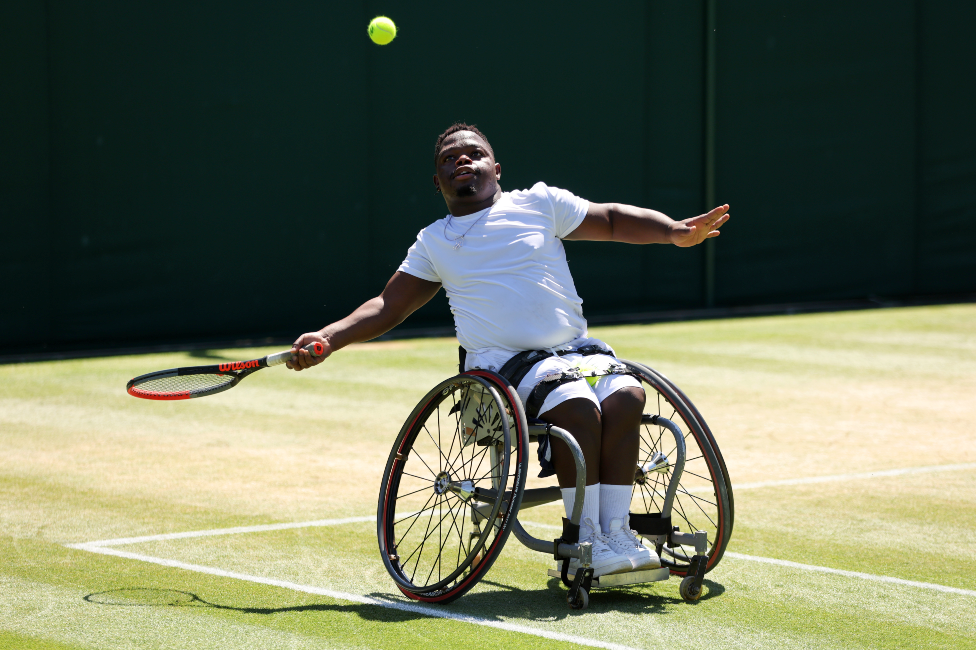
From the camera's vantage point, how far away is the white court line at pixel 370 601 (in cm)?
407

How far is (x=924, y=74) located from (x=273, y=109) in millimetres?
7775

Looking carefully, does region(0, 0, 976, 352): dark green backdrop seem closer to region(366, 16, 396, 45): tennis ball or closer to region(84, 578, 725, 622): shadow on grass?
region(366, 16, 396, 45): tennis ball

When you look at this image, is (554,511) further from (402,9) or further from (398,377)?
(402,9)

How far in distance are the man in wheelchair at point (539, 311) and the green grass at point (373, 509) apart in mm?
418

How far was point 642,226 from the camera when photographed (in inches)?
192

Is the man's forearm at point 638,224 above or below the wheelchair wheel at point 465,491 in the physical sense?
above

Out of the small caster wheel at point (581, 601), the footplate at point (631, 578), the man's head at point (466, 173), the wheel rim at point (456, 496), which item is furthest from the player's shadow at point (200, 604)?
the man's head at point (466, 173)

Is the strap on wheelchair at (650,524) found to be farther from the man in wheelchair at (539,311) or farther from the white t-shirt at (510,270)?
the white t-shirt at (510,270)

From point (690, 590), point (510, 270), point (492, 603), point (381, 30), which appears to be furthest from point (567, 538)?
point (381, 30)

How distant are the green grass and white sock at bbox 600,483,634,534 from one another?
0.94ft

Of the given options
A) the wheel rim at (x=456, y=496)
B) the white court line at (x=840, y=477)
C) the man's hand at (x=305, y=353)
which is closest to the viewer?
the wheel rim at (x=456, y=496)

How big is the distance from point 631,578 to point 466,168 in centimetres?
161

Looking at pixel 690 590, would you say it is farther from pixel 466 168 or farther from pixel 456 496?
pixel 466 168

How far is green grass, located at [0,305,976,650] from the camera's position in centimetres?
423
